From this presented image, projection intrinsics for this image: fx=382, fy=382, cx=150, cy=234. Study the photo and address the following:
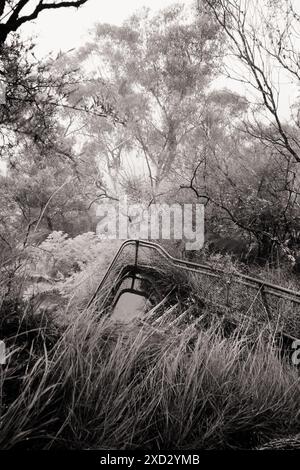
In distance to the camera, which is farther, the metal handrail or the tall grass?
the metal handrail

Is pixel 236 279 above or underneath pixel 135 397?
above

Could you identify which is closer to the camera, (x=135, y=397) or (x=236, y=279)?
(x=135, y=397)

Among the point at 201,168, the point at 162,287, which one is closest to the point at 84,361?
the point at 162,287

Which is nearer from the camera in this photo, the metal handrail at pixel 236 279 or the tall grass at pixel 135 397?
the tall grass at pixel 135 397

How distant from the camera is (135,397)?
260cm

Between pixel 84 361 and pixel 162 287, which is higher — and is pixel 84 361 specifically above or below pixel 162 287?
above

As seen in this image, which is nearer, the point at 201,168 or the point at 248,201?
the point at 248,201

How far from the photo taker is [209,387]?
2.86 metres

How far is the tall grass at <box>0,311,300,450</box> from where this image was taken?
2.16m

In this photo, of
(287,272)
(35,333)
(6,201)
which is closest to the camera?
(35,333)

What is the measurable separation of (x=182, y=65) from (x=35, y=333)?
64.7 feet

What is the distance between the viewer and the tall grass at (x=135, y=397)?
2158 millimetres
